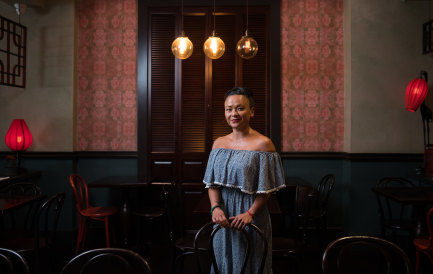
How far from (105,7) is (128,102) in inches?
53.2

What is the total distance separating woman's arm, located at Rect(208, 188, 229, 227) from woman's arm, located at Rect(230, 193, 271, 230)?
0.16 feet

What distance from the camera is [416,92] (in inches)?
145

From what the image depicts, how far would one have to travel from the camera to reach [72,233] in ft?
13.8

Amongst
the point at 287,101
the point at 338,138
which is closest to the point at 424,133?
the point at 338,138

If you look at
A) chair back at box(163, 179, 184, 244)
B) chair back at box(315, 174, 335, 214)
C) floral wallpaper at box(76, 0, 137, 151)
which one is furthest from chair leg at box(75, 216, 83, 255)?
chair back at box(315, 174, 335, 214)

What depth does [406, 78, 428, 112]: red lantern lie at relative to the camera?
366 centimetres

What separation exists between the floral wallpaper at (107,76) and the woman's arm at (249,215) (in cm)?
301

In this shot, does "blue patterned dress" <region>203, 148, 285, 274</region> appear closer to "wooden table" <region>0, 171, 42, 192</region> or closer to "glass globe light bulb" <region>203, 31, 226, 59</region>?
"glass globe light bulb" <region>203, 31, 226, 59</region>

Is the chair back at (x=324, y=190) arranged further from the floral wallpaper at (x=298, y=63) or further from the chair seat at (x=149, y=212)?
the chair seat at (x=149, y=212)

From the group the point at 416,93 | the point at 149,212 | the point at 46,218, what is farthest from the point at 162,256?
the point at 416,93

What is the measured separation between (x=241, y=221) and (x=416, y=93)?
3.17m

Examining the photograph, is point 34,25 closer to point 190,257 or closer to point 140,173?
point 140,173

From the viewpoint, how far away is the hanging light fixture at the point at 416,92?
3.66 m

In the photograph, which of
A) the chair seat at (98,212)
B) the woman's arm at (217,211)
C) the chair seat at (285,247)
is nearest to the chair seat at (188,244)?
the chair seat at (285,247)
